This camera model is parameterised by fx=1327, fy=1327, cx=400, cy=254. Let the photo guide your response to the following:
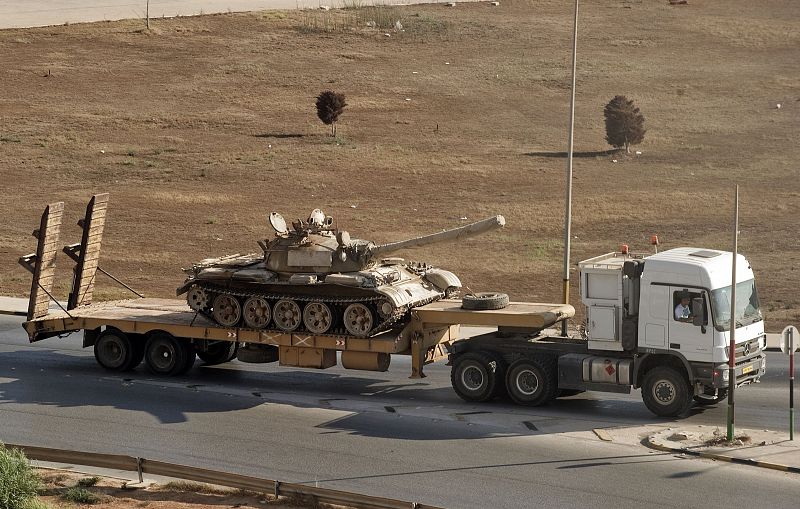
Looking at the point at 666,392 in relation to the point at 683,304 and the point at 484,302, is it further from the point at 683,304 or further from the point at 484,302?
the point at 484,302

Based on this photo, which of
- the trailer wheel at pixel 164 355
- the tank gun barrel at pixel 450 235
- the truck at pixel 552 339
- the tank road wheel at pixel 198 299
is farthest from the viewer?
the trailer wheel at pixel 164 355

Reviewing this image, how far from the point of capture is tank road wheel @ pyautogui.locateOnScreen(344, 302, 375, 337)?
26984 mm

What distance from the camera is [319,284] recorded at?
2739 centimetres

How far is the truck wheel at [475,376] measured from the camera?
2623 cm

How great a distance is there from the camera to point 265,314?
28.0 m

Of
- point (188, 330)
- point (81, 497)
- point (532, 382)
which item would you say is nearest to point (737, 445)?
point (532, 382)

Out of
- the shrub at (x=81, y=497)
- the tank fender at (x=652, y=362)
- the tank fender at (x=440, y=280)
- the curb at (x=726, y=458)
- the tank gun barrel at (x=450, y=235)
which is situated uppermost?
the tank gun barrel at (x=450, y=235)

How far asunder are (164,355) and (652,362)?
10.8 meters

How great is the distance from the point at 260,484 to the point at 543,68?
187 ft

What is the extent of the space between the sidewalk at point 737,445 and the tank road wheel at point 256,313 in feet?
28.6

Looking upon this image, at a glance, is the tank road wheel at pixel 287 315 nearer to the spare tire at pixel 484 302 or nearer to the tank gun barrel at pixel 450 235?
the tank gun barrel at pixel 450 235

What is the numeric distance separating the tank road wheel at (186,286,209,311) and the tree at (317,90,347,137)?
3391 cm

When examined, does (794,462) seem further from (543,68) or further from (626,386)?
(543,68)

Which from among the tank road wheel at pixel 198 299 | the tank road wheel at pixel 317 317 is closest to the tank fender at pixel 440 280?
the tank road wheel at pixel 317 317
